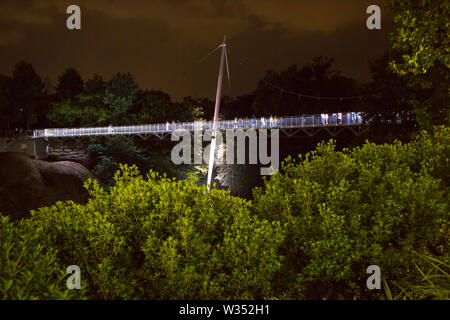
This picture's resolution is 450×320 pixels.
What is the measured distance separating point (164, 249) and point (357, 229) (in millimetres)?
2696

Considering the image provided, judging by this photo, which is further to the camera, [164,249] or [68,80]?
[68,80]

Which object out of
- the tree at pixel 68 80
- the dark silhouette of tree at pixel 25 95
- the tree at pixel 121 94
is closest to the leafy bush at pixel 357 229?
the tree at pixel 121 94

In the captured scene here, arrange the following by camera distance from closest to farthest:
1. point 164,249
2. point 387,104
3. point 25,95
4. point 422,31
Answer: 1. point 164,249
2. point 422,31
3. point 387,104
4. point 25,95

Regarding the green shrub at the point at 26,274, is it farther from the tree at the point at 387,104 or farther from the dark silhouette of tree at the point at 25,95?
the dark silhouette of tree at the point at 25,95

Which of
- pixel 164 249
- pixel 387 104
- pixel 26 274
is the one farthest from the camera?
pixel 387 104

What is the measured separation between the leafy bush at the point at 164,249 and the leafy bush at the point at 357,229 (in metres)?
0.66

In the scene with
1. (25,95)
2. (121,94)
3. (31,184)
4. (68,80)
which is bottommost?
(31,184)

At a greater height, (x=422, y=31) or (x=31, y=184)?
(x=422, y=31)

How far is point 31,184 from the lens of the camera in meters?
27.7

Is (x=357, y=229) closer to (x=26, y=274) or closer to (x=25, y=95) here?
(x=26, y=274)

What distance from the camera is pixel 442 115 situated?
11.8 m

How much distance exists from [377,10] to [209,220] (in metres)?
7.33

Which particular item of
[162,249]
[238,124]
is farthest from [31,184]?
[162,249]
